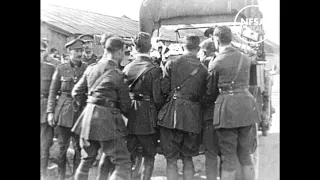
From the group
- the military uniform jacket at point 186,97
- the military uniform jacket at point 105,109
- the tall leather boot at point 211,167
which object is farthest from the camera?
the tall leather boot at point 211,167

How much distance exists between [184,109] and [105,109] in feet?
2.68

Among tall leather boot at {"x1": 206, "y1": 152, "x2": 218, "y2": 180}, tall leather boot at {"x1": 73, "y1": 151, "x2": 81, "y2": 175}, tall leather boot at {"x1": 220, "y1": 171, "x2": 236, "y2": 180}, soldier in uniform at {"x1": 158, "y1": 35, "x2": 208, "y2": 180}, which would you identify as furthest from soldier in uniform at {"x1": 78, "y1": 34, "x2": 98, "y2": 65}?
tall leather boot at {"x1": 220, "y1": 171, "x2": 236, "y2": 180}

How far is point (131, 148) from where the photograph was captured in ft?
13.6

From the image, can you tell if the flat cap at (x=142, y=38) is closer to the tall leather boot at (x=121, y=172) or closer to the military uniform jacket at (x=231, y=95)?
the military uniform jacket at (x=231, y=95)

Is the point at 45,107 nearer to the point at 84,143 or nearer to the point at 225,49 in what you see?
the point at 84,143

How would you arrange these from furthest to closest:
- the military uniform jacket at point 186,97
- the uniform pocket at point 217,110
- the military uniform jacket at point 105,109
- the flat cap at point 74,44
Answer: the flat cap at point 74,44 < the military uniform jacket at point 186,97 < the uniform pocket at point 217,110 < the military uniform jacket at point 105,109

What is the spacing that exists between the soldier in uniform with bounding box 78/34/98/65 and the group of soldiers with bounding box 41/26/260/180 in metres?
0.04

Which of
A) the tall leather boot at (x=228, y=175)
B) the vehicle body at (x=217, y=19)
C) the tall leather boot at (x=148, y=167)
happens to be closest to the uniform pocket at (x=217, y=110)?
the vehicle body at (x=217, y=19)

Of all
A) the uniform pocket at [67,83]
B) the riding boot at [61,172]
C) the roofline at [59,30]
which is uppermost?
the roofline at [59,30]

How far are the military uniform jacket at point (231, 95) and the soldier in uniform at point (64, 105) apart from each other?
56.6 inches

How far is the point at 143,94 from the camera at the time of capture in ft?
13.4

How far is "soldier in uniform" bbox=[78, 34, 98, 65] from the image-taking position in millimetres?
4355

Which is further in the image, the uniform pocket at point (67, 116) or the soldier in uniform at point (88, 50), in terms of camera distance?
the soldier in uniform at point (88, 50)

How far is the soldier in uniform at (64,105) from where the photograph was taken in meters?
4.09
